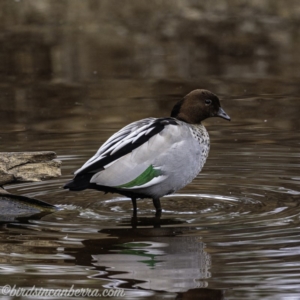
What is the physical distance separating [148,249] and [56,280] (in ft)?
3.47

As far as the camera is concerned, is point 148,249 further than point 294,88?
No

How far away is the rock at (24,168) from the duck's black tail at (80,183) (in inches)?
13.7

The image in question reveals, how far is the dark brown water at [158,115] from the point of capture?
20.7 ft

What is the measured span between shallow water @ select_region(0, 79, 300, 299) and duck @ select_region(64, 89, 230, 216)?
0.95 ft

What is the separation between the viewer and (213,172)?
381 inches

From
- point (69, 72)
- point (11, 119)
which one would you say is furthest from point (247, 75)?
point (11, 119)

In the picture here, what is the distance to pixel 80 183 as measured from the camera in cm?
767

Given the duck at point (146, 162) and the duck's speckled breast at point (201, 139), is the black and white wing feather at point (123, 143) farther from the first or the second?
the duck's speckled breast at point (201, 139)

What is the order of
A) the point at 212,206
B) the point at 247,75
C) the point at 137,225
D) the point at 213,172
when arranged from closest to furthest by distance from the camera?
1. the point at 137,225
2. the point at 212,206
3. the point at 213,172
4. the point at 247,75

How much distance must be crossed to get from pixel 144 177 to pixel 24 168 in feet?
3.58

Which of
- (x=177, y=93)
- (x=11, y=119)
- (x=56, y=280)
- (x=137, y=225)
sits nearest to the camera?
(x=56, y=280)

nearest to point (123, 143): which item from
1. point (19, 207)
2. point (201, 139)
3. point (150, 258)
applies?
point (201, 139)

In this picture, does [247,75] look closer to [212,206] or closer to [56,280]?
[212,206]

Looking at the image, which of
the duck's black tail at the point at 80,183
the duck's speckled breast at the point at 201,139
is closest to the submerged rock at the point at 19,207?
the duck's black tail at the point at 80,183
